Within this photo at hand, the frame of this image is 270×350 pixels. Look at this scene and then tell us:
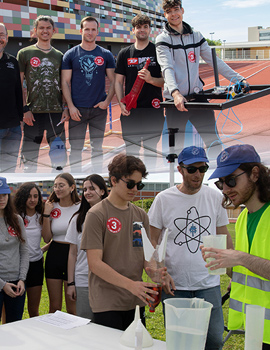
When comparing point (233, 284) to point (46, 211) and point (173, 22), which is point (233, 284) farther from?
point (173, 22)

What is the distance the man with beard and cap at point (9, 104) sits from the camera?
4355 mm

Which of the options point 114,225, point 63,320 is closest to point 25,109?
point 114,225

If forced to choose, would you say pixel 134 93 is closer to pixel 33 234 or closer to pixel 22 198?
pixel 22 198

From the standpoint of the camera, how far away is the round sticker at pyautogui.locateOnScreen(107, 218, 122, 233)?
2471mm

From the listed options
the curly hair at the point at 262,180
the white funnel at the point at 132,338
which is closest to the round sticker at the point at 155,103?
the curly hair at the point at 262,180

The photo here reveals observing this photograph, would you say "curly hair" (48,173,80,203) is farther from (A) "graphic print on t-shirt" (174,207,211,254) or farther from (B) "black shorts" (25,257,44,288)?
(A) "graphic print on t-shirt" (174,207,211,254)

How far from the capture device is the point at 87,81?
14.4 ft

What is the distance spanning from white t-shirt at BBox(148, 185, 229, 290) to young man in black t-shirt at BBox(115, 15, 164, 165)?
64.9 inches

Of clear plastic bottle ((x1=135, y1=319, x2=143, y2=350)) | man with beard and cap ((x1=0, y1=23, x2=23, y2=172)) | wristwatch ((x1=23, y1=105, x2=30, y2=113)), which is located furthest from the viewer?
wristwatch ((x1=23, y1=105, x2=30, y2=113))

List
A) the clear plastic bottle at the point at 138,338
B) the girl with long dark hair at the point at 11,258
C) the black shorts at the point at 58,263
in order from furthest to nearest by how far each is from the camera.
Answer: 1. the black shorts at the point at 58,263
2. the girl with long dark hair at the point at 11,258
3. the clear plastic bottle at the point at 138,338

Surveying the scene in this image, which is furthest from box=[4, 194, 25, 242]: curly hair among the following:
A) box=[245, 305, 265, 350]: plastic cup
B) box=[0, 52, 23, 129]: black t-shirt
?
box=[245, 305, 265, 350]: plastic cup

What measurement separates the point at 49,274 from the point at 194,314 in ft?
7.34

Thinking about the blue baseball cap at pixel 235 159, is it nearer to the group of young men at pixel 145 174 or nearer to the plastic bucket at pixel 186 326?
the group of young men at pixel 145 174

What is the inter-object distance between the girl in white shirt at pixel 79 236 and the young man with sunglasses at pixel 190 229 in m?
0.67
